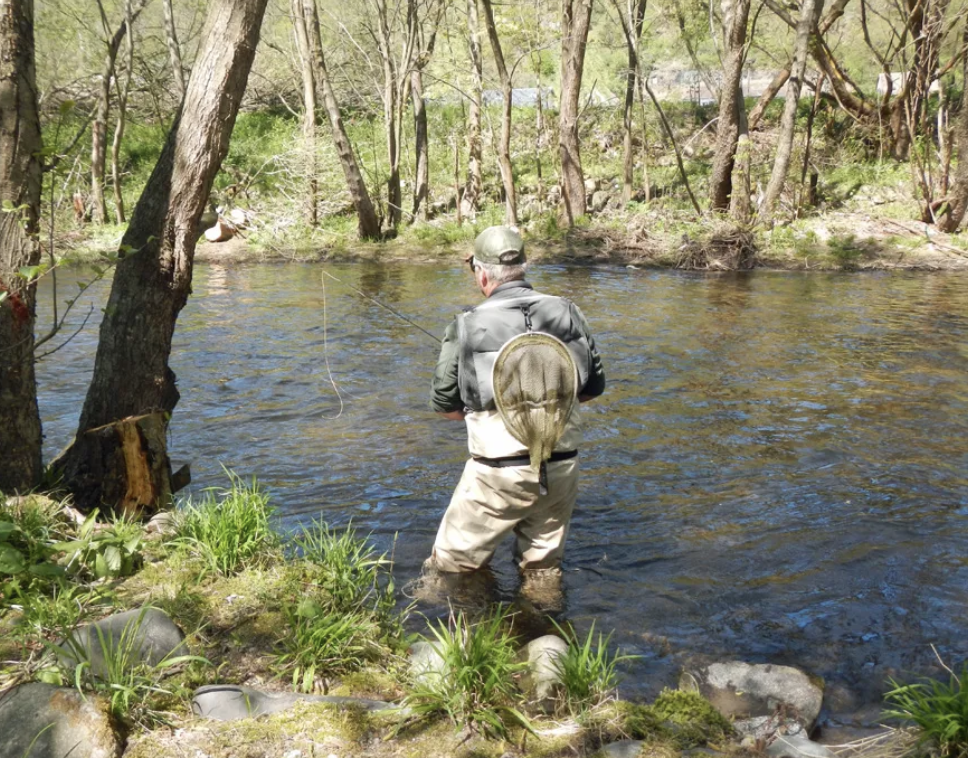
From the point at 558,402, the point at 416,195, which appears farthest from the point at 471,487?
the point at 416,195

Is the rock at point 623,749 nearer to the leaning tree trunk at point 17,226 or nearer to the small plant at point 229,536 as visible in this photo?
the small plant at point 229,536

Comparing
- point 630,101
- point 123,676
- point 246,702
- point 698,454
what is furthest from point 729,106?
point 123,676

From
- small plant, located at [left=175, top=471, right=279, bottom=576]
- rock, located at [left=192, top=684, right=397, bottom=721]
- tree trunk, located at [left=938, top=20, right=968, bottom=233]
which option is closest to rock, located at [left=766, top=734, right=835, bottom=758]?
rock, located at [left=192, top=684, right=397, bottom=721]

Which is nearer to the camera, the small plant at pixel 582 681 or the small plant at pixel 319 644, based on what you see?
the small plant at pixel 582 681

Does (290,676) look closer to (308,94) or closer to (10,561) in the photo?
(10,561)

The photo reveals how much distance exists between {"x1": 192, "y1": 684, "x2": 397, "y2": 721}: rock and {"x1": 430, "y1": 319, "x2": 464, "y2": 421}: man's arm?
1.69 meters

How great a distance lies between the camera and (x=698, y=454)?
309 inches

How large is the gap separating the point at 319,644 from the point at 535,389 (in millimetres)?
1586

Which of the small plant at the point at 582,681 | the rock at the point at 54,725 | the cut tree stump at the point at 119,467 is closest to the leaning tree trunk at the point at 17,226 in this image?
the cut tree stump at the point at 119,467

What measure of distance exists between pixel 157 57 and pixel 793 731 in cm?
3201

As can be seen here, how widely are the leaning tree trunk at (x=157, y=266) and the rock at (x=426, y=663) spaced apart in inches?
89.4

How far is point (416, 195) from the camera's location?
2603cm

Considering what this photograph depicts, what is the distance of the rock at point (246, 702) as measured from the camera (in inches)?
139

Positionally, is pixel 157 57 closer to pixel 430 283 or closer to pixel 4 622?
pixel 430 283
